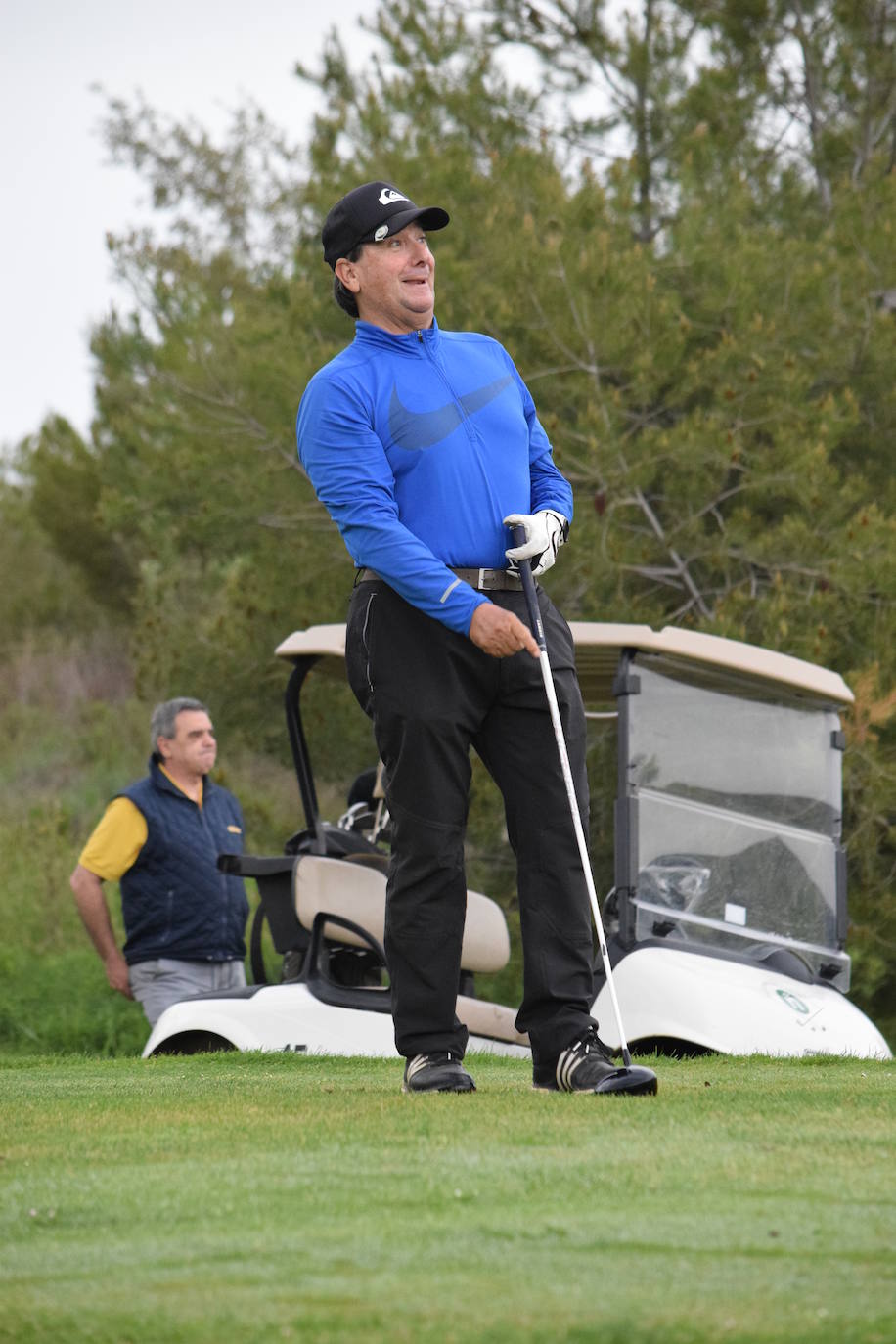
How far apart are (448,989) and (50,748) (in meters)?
20.0

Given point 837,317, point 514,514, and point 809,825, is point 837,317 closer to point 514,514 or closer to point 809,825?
point 809,825

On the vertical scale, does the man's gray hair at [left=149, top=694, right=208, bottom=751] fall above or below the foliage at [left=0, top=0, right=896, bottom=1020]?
below

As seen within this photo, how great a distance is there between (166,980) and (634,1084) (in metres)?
4.25

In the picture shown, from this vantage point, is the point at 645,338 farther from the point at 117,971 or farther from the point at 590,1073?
the point at 590,1073

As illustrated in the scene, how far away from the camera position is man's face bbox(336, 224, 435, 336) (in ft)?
14.2

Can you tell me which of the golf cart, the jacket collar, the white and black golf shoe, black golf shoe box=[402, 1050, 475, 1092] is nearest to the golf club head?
the white and black golf shoe

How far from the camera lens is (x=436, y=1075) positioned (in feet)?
13.5

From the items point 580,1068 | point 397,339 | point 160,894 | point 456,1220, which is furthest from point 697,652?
point 456,1220

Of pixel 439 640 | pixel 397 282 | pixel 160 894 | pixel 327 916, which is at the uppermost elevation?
pixel 397 282

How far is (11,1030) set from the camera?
473 inches

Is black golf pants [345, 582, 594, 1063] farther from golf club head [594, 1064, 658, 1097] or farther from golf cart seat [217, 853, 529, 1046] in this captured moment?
golf cart seat [217, 853, 529, 1046]

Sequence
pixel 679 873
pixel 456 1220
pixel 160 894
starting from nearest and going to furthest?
pixel 456 1220
pixel 679 873
pixel 160 894

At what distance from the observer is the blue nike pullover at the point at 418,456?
13.4 feet

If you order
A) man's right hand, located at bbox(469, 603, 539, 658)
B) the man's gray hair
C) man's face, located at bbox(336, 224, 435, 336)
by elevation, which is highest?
man's face, located at bbox(336, 224, 435, 336)
